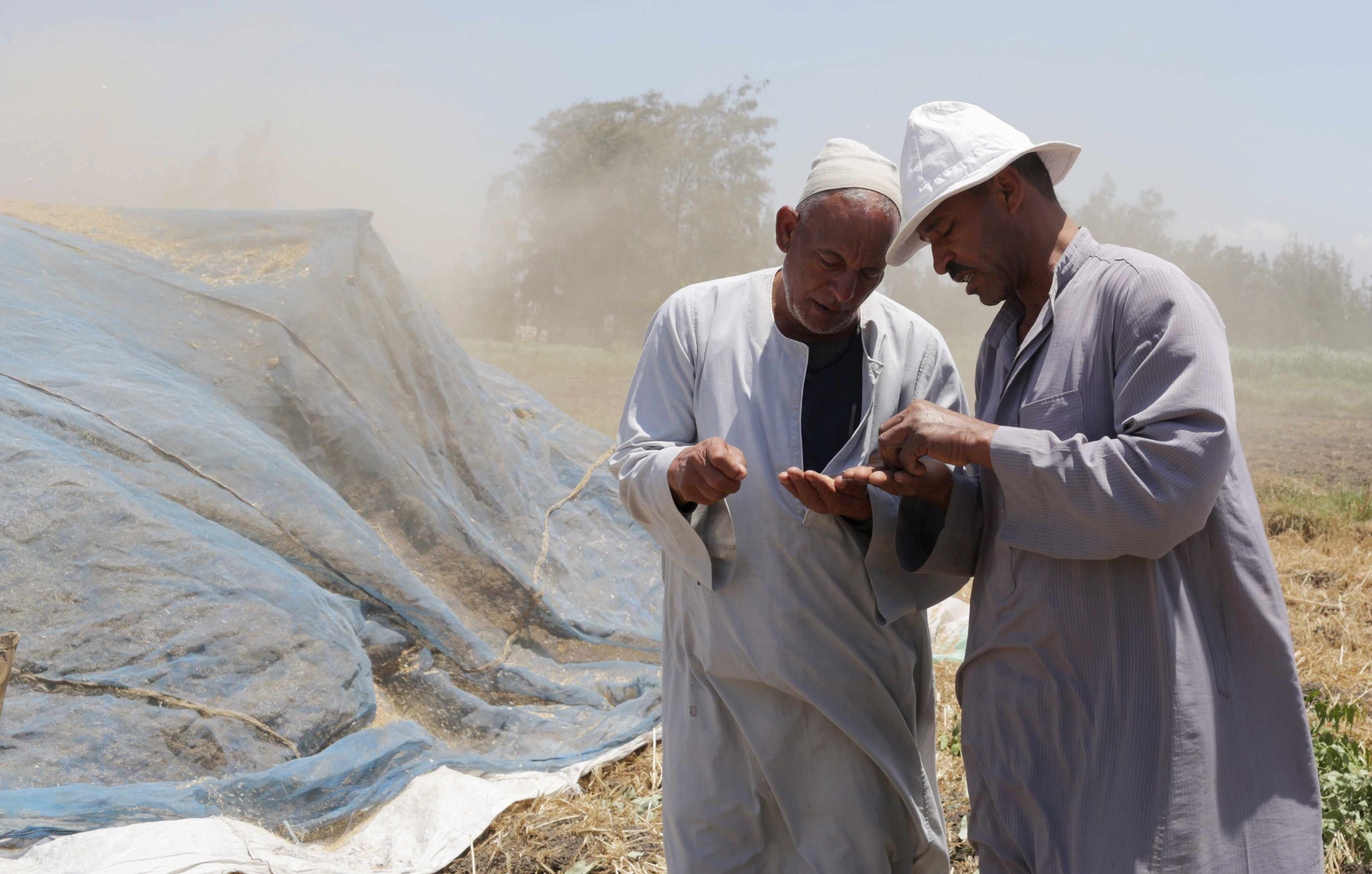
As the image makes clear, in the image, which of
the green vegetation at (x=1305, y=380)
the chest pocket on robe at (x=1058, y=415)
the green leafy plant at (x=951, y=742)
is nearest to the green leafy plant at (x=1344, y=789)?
the green leafy plant at (x=951, y=742)

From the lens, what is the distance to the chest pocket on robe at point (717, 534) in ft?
6.94

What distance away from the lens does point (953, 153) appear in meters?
1.75

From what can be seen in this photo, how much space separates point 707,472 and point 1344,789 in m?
2.40

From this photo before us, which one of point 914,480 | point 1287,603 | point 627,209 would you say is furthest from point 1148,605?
point 627,209

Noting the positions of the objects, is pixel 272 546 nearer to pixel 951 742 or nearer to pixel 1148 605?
pixel 951 742

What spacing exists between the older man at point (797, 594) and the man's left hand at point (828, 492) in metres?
0.01

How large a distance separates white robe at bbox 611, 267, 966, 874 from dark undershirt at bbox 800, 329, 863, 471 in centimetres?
5

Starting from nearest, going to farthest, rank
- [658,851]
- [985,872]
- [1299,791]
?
1. [1299,791]
2. [985,872]
3. [658,851]

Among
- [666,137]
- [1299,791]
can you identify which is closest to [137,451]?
[1299,791]

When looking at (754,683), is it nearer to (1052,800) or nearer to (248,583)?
(1052,800)

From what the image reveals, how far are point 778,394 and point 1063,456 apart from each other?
78 cm

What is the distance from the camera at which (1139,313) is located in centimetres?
159

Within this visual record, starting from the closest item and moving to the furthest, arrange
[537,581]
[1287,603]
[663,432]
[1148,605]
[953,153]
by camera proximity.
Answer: [1148,605] < [953,153] < [663,432] < [537,581] < [1287,603]

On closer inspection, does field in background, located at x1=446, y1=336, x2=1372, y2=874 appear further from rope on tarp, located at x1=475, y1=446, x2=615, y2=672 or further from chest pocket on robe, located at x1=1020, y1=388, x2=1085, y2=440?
chest pocket on robe, located at x1=1020, y1=388, x2=1085, y2=440
